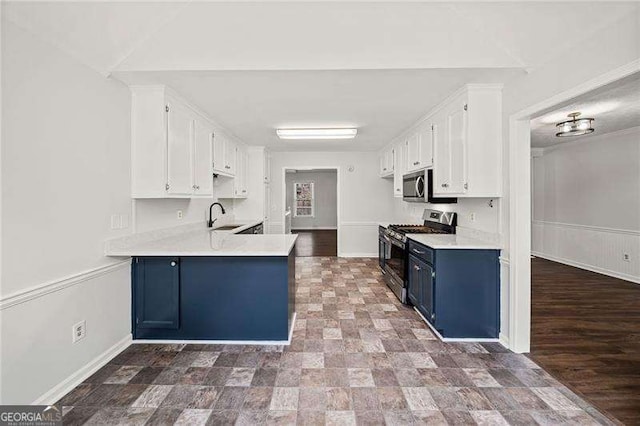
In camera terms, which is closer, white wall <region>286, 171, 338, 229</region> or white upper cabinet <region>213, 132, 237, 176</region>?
white upper cabinet <region>213, 132, 237, 176</region>

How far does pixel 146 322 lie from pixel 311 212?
395 inches

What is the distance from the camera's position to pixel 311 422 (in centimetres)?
172

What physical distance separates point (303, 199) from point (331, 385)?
10.7 metres

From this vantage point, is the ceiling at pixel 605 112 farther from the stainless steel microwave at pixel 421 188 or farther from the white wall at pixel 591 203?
the stainless steel microwave at pixel 421 188

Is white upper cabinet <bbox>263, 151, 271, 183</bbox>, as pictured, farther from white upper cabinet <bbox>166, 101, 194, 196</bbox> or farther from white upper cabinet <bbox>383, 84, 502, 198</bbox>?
white upper cabinet <bbox>383, 84, 502, 198</bbox>

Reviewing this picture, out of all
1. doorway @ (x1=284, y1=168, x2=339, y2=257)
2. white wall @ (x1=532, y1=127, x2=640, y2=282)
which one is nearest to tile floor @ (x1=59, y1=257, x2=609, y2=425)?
white wall @ (x1=532, y1=127, x2=640, y2=282)

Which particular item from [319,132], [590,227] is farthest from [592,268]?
[319,132]

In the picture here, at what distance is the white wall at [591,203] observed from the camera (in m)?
4.52

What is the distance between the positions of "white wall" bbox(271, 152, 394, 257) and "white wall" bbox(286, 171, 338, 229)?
5.84m

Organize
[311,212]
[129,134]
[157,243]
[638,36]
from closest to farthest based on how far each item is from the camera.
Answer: [638,36] → [129,134] → [157,243] → [311,212]

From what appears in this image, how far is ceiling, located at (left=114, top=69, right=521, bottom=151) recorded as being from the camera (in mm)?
2377

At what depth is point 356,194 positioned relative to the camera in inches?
252

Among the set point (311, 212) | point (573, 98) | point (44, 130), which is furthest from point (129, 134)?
point (311, 212)

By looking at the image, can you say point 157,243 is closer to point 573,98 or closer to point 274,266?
point 274,266
